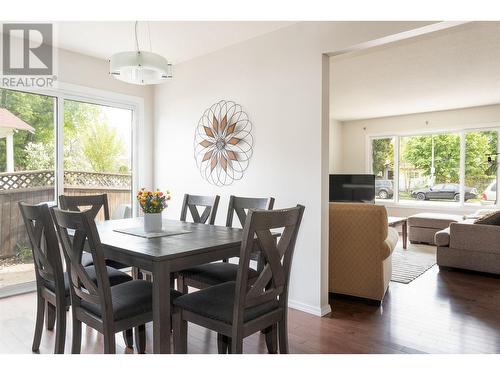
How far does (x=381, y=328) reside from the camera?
9.16 feet

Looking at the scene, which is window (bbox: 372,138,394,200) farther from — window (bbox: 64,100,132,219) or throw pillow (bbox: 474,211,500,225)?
window (bbox: 64,100,132,219)

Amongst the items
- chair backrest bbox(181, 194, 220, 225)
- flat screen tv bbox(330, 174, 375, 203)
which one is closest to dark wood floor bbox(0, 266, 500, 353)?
chair backrest bbox(181, 194, 220, 225)

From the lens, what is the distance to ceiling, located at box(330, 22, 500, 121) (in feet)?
11.8

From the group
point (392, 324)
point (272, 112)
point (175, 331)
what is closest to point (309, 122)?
point (272, 112)

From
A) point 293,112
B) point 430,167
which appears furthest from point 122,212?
point 430,167

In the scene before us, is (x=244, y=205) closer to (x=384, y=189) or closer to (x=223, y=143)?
(x=223, y=143)

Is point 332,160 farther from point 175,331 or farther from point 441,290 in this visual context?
point 175,331

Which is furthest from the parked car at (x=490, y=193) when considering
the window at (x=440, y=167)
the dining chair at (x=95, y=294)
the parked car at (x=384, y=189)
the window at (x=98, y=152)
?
the dining chair at (x=95, y=294)

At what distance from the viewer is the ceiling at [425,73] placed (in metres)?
3.61

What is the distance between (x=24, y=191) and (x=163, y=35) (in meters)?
2.14

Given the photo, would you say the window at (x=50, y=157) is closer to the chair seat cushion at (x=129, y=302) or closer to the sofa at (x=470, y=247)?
the chair seat cushion at (x=129, y=302)

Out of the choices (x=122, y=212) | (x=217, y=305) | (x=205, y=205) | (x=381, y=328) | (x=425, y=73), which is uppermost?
(x=425, y=73)

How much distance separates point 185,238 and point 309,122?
4.98 ft
